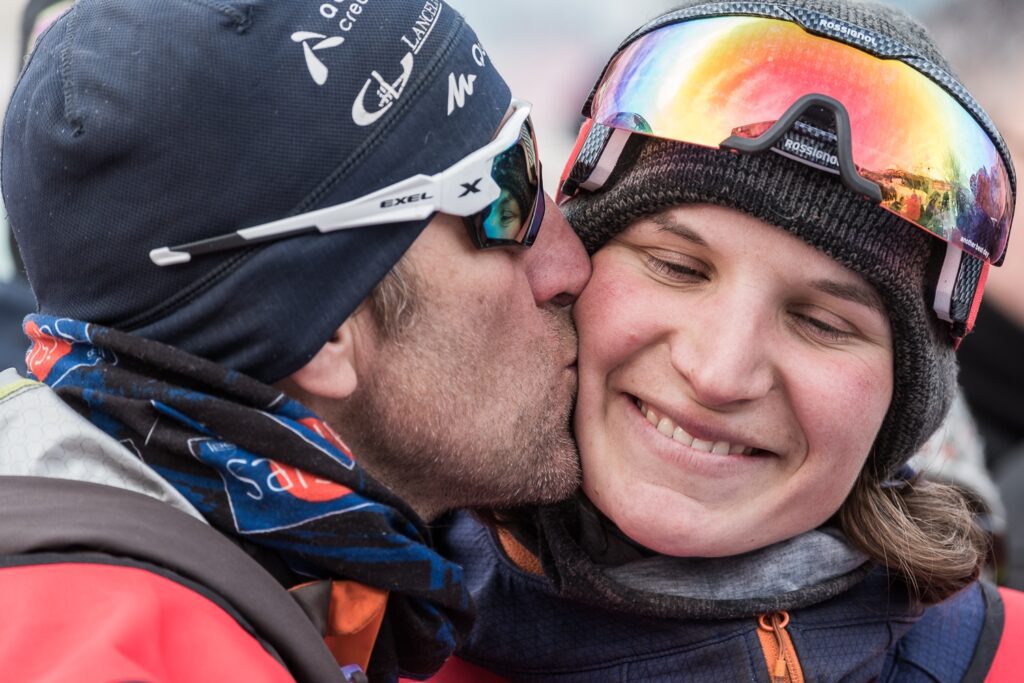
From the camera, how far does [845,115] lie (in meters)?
2.24

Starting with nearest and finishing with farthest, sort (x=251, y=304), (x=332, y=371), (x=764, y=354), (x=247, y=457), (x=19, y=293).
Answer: (x=247, y=457) → (x=251, y=304) → (x=332, y=371) → (x=764, y=354) → (x=19, y=293)

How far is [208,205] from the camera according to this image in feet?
6.60

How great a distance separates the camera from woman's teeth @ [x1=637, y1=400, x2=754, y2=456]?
239 centimetres

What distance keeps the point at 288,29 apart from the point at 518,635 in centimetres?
137

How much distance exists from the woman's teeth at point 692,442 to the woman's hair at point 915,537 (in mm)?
322

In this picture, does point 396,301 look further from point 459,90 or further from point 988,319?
point 988,319

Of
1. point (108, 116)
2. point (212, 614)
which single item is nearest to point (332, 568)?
point (212, 614)

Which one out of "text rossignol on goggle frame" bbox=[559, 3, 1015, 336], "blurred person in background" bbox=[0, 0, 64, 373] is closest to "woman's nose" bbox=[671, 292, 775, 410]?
"text rossignol on goggle frame" bbox=[559, 3, 1015, 336]

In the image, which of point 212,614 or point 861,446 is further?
point 861,446

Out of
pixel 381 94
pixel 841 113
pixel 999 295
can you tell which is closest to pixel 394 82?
pixel 381 94

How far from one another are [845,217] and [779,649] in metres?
0.90

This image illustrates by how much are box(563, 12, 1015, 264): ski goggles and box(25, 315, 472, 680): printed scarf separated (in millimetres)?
987

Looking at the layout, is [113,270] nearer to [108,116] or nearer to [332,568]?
[108,116]

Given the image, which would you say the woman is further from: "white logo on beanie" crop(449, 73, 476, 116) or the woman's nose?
"white logo on beanie" crop(449, 73, 476, 116)
